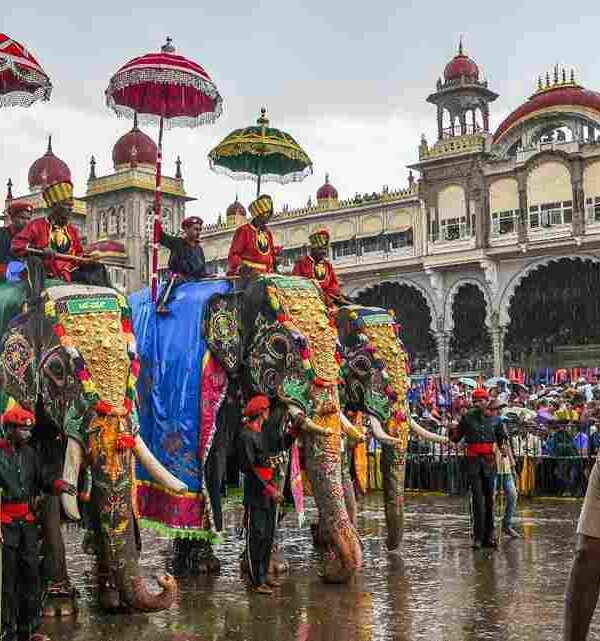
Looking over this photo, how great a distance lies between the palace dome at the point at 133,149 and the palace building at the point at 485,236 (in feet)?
32.0

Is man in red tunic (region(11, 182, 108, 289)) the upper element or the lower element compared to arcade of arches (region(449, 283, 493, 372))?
lower

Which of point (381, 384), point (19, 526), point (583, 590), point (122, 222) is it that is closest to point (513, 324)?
point (122, 222)

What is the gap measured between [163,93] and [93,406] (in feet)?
17.5

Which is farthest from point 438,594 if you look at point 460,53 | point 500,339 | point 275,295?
point 460,53

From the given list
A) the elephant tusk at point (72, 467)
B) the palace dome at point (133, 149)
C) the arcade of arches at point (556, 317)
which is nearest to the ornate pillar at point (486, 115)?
the arcade of arches at point (556, 317)

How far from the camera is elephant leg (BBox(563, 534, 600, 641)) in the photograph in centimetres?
364

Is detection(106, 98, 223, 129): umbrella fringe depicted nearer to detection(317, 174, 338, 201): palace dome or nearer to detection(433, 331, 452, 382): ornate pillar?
detection(433, 331, 452, 382): ornate pillar

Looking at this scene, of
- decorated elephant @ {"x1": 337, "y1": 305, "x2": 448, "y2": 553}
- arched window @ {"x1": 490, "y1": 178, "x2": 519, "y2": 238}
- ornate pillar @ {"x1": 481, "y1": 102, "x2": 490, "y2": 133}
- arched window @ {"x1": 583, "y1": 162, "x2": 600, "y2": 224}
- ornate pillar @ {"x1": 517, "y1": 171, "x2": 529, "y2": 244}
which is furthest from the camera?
ornate pillar @ {"x1": 481, "y1": 102, "x2": 490, "y2": 133}

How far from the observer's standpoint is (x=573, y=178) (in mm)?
29531

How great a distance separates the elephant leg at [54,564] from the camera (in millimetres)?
6527

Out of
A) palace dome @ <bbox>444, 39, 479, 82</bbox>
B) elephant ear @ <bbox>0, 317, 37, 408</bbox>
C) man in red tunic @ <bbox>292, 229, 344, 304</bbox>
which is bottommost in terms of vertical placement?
elephant ear @ <bbox>0, 317, 37, 408</bbox>

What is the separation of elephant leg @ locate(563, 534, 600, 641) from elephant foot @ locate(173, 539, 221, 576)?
4971mm

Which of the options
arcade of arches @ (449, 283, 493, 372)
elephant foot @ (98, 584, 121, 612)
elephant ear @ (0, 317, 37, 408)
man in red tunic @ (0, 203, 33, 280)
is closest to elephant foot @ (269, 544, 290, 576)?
elephant foot @ (98, 584, 121, 612)

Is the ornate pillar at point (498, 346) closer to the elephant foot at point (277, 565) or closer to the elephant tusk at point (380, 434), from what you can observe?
the elephant tusk at point (380, 434)
